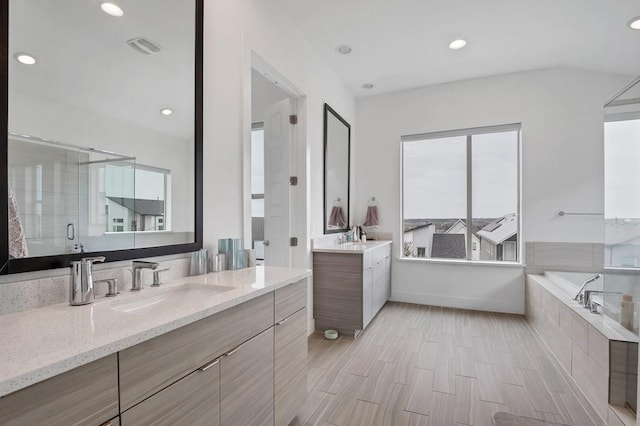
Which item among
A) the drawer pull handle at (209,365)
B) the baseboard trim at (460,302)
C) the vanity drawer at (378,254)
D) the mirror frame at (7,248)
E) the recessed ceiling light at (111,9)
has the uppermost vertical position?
the recessed ceiling light at (111,9)

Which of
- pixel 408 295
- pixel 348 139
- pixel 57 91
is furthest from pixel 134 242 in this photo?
pixel 408 295

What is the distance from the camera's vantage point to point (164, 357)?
962 mm

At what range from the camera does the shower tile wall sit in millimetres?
1050

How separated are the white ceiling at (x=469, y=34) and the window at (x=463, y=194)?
2.87 feet

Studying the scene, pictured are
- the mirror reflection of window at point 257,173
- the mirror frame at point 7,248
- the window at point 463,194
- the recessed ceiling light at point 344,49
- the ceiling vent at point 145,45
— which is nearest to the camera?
the mirror frame at point 7,248

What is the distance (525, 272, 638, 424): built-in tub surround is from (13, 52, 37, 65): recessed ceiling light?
3.06m

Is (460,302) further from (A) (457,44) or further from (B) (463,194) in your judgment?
(A) (457,44)

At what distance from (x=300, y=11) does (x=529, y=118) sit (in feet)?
9.75

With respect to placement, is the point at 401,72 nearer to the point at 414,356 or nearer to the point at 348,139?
the point at 348,139

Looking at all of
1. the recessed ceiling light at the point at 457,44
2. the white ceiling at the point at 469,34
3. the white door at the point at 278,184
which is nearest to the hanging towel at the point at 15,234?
the white door at the point at 278,184

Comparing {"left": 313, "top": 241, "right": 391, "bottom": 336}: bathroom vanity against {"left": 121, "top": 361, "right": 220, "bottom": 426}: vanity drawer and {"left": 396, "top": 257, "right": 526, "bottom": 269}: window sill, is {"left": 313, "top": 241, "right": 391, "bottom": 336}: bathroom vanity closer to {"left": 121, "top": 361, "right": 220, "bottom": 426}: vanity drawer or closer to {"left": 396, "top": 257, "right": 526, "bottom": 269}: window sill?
{"left": 396, "top": 257, "right": 526, "bottom": 269}: window sill

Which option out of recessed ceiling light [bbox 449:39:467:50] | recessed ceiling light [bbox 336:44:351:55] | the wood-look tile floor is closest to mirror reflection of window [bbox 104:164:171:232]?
the wood-look tile floor

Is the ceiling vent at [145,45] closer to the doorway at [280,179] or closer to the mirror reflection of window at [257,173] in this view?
the doorway at [280,179]

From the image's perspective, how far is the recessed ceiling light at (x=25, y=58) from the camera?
3.43 ft
